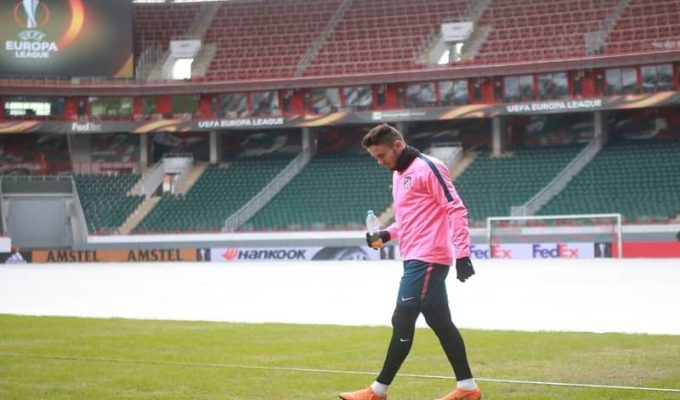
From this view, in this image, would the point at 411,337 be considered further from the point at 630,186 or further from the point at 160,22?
the point at 160,22

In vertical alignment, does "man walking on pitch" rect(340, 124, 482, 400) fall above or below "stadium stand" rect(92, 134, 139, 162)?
above

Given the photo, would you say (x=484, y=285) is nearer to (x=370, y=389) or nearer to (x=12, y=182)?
(x=370, y=389)

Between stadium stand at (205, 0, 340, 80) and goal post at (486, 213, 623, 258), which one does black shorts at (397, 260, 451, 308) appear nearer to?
goal post at (486, 213, 623, 258)

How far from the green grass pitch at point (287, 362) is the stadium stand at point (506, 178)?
36.6 meters

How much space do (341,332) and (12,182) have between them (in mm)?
50632

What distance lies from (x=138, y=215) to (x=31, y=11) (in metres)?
14.2

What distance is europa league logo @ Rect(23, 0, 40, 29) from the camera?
6203cm

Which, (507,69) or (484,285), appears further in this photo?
(507,69)

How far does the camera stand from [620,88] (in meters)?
55.7

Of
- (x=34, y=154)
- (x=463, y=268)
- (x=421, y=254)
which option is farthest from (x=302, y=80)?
(x=463, y=268)

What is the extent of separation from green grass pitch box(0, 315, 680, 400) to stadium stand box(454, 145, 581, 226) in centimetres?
3661

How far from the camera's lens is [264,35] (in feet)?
215

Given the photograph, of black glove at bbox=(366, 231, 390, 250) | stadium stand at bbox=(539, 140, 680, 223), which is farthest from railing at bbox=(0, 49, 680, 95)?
black glove at bbox=(366, 231, 390, 250)

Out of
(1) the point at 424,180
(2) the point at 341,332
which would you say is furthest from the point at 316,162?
(1) the point at 424,180
